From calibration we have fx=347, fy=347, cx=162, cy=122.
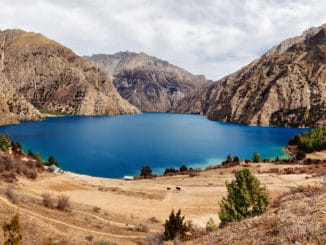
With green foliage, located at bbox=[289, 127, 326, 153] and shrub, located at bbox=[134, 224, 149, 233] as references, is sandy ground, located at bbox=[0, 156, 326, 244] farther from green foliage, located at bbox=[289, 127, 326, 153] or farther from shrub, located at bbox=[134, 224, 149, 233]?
green foliage, located at bbox=[289, 127, 326, 153]

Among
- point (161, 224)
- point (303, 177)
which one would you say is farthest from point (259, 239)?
point (303, 177)

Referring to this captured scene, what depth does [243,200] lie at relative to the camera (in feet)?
87.1

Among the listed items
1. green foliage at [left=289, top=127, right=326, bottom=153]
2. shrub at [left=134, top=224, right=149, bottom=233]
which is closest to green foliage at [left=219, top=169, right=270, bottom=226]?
shrub at [left=134, top=224, right=149, bottom=233]

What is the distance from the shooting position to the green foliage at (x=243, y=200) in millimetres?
25500

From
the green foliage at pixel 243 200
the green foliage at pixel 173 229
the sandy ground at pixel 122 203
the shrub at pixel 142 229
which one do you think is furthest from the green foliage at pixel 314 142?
the green foliage at pixel 173 229

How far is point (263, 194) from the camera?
27281 mm

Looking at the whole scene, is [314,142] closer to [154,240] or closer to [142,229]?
[142,229]

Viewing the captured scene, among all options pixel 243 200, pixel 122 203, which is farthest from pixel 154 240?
pixel 122 203

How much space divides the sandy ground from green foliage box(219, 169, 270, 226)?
5.08m

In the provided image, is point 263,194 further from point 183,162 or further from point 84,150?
point 84,150

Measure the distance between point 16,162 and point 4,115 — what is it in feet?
547

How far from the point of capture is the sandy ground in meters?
23.8

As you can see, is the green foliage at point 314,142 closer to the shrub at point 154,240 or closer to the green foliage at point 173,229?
the green foliage at point 173,229

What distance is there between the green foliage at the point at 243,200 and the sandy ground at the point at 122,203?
5.08 meters
